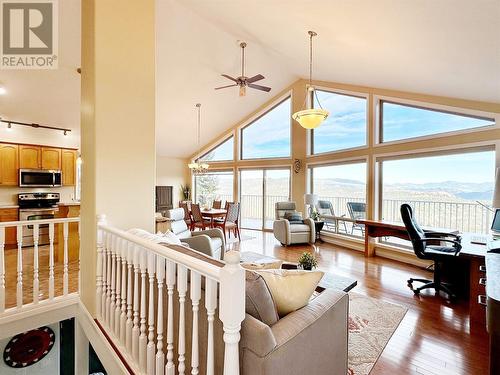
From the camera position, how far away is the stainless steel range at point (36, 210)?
17.0 feet

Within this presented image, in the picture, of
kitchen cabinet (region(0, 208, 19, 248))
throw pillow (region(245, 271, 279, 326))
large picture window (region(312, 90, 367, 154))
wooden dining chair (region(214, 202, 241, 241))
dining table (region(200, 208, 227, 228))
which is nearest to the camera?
throw pillow (region(245, 271, 279, 326))

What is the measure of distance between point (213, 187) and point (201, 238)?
241 inches

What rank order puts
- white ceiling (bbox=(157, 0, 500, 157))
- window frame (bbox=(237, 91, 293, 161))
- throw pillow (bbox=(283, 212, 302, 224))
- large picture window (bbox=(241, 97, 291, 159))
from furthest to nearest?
large picture window (bbox=(241, 97, 291, 159)), window frame (bbox=(237, 91, 293, 161)), throw pillow (bbox=(283, 212, 302, 224)), white ceiling (bbox=(157, 0, 500, 157))

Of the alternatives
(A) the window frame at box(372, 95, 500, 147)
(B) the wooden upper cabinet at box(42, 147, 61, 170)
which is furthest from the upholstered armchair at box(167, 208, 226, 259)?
(A) the window frame at box(372, 95, 500, 147)

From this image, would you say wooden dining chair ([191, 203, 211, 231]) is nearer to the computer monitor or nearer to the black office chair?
the black office chair

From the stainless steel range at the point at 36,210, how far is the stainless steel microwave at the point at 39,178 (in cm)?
24

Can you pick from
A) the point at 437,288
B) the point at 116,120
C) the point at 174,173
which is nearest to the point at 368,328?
the point at 437,288

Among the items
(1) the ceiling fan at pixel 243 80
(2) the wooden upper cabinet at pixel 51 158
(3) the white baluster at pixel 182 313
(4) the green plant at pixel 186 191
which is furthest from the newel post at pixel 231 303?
(4) the green plant at pixel 186 191

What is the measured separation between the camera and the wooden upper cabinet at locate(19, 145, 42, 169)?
5281 mm

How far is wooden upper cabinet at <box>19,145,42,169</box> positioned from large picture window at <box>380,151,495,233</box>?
718 cm

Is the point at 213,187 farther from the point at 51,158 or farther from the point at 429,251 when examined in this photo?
the point at 429,251

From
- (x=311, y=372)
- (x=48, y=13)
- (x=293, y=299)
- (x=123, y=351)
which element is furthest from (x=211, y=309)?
(x=48, y=13)

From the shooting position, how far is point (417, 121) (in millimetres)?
4676

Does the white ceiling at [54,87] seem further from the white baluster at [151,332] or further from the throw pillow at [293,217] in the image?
the throw pillow at [293,217]
